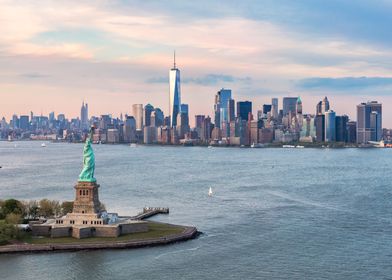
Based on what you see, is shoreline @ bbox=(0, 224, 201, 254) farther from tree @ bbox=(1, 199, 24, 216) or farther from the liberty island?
tree @ bbox=(1, 199, 24, 216)

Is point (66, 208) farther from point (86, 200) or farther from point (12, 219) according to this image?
point (12, 219)

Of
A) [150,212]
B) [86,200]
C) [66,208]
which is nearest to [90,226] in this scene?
[86,200]

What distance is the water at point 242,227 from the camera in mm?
32406

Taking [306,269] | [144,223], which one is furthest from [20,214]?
[306,269]

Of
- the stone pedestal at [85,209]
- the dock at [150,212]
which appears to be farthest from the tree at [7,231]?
the dock at [150,212]

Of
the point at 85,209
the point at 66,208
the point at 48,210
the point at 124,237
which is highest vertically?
the point at 85,209

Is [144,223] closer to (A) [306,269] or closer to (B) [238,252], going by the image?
(B) [238,252]

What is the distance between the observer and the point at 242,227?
4300 cm

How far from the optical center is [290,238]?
1560 inches

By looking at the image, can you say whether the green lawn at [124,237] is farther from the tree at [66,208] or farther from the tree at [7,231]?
the tree at [66,208]

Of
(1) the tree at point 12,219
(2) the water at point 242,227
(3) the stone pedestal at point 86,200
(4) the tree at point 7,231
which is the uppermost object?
(3) the stone pedestal at point 86,200

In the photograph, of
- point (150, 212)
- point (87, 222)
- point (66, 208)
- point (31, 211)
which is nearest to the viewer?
point (87, 222)

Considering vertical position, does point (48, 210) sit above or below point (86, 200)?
below

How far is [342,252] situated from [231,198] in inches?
879
